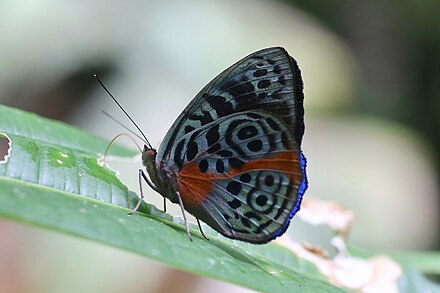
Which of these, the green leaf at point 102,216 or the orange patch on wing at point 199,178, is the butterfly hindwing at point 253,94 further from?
the green leaf at point 102,216

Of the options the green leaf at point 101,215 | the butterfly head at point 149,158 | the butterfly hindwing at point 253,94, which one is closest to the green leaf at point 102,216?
the green leaf at point 101,215

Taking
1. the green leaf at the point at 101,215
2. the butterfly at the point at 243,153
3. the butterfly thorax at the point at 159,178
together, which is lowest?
the green leaf at the point at 101,215

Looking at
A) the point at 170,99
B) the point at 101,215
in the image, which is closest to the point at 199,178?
the point at 101,215

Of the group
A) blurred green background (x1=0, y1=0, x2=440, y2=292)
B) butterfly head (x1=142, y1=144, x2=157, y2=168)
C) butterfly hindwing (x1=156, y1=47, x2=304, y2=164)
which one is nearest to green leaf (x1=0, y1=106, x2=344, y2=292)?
butterfly head (x1=142, y1=144, x2=157, y2=168)

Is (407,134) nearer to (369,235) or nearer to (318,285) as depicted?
(369,235)

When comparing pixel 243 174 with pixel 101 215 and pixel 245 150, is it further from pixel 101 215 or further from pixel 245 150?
pixel 101 215

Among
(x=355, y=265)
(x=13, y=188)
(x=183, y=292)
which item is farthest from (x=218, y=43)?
(x=13, y=188)
